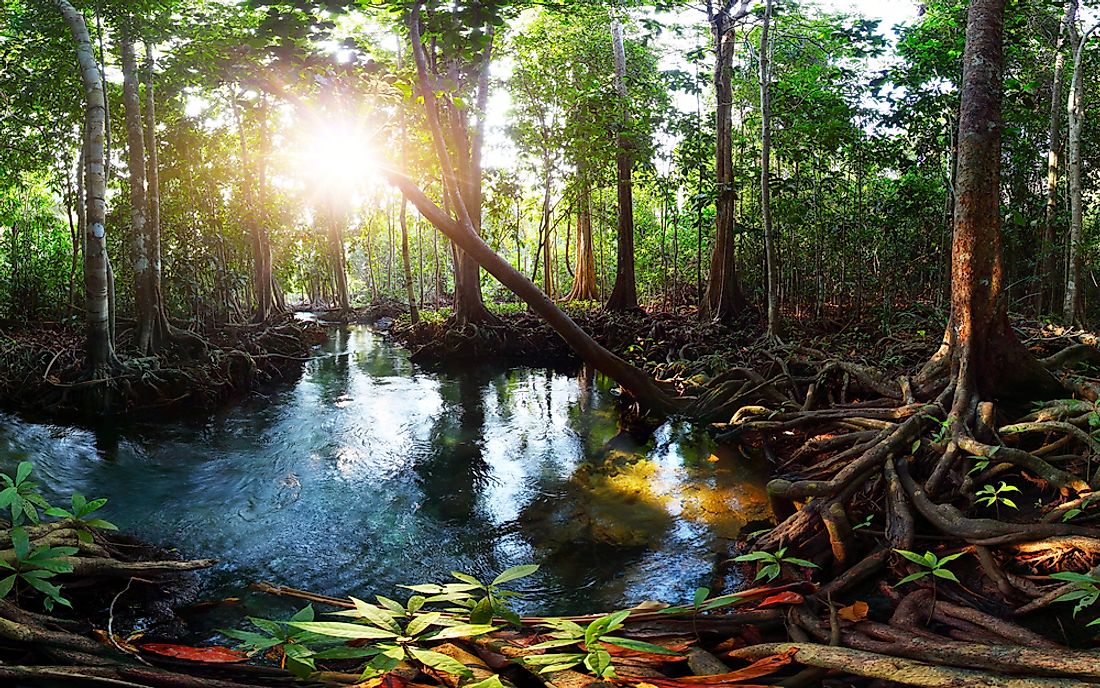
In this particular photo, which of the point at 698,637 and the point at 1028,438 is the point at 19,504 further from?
the point at 1028,438

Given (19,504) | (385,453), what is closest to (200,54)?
(385,453)

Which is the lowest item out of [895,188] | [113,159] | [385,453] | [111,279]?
[385,453]

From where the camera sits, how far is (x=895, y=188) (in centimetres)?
1159

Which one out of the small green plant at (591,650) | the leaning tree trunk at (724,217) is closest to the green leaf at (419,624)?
the small green plant at (591,650)

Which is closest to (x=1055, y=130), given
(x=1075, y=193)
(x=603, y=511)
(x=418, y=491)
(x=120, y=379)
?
(x=1075, y=193)

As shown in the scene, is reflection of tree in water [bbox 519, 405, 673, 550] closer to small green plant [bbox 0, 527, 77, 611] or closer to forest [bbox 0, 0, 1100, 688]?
forest [bbox 0, 0, 1100, 688]

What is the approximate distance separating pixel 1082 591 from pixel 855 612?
825mm

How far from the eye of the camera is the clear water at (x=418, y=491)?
4309 mm

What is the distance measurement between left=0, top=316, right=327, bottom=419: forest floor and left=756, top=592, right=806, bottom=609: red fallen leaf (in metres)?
8.80

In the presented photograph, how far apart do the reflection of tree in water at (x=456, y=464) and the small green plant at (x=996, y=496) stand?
142 inches

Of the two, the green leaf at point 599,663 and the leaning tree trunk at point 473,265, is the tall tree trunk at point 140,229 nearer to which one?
the leaning tree trunk at point 473,265

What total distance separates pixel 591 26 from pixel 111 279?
12.0 meters

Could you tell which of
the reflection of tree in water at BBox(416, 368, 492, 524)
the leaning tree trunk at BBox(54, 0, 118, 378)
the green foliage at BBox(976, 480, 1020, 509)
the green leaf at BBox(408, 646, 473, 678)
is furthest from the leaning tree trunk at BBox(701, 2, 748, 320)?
the green leaf at BBox(408, 646, 473, 678)

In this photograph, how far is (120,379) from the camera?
8703 mm
